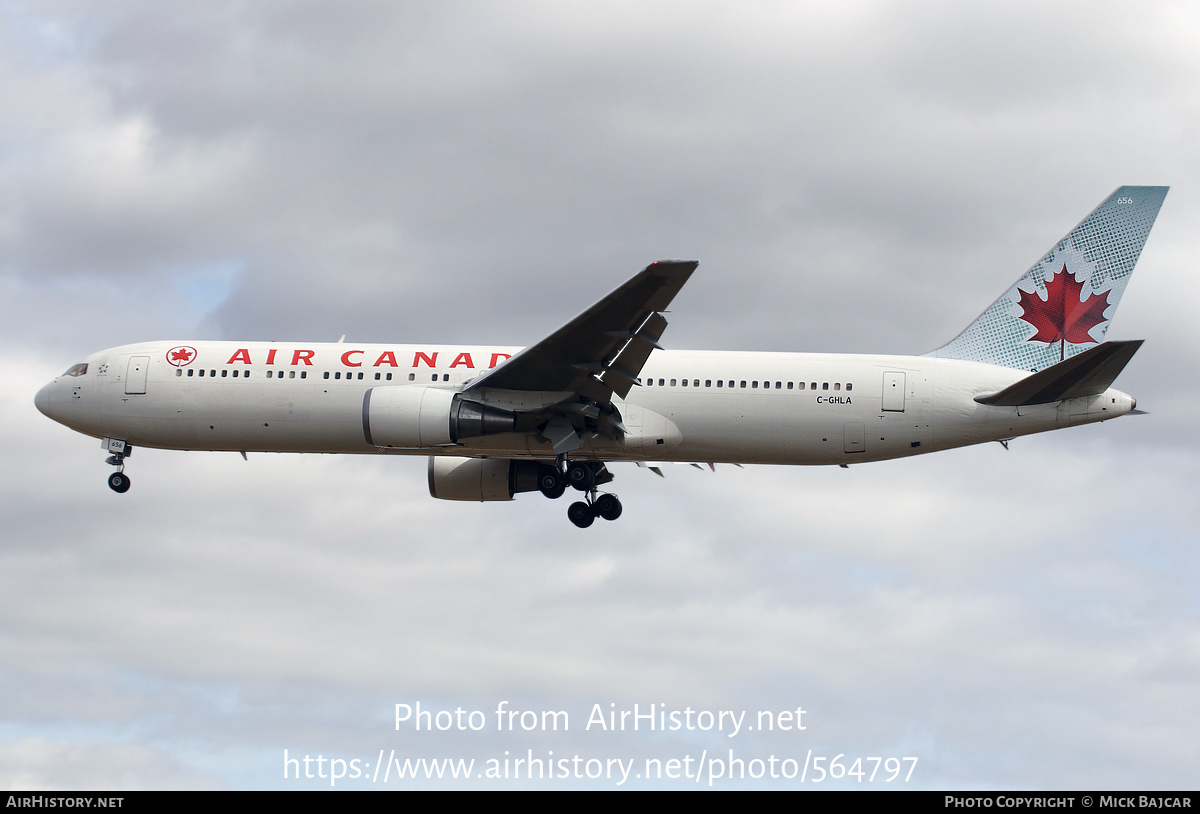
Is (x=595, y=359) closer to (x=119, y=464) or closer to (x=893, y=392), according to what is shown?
(x=893, y=392)

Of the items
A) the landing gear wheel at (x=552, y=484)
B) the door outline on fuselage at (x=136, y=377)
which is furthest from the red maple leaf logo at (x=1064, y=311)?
the door outline on fuselage at (x=136, y=377)

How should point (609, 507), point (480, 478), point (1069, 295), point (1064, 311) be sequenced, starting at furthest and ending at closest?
point (480, 478), point (609, 507), point (1069, 295), point (1064, 311)

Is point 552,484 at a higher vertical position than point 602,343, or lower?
lower

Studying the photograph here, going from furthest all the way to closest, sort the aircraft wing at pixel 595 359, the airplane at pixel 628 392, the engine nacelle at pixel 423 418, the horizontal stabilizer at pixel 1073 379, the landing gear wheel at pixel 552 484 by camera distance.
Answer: the landing gear wheel at pixel 552 484
the engine nacelle at pixel 423 418
the airplane at pixel 628 392
the horizontal stabilizer at pixel 1073 379
the aircraft wing at pixel 595 359

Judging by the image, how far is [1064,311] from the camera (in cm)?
3434

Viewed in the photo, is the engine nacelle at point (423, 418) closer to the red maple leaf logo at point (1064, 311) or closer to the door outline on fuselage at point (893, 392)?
the door outline on fuselage at point (893, 392)

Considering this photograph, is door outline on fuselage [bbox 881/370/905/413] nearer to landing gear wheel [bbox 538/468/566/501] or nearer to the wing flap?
the wing flap

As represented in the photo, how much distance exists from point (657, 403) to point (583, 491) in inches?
151

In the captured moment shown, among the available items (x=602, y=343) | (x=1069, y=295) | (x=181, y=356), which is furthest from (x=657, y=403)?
(x=181, y=356)

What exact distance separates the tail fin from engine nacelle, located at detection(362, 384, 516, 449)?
12.7 metres

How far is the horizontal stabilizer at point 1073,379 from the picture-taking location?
2905 centimetres

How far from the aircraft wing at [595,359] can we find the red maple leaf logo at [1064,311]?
1169 cm

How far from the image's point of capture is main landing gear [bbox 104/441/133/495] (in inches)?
1419

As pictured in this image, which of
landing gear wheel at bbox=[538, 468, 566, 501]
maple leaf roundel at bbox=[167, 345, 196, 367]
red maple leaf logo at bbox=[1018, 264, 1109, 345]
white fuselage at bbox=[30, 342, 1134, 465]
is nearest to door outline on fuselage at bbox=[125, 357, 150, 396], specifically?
white fuselage at bbox=[30, 342, 1134, 465]
